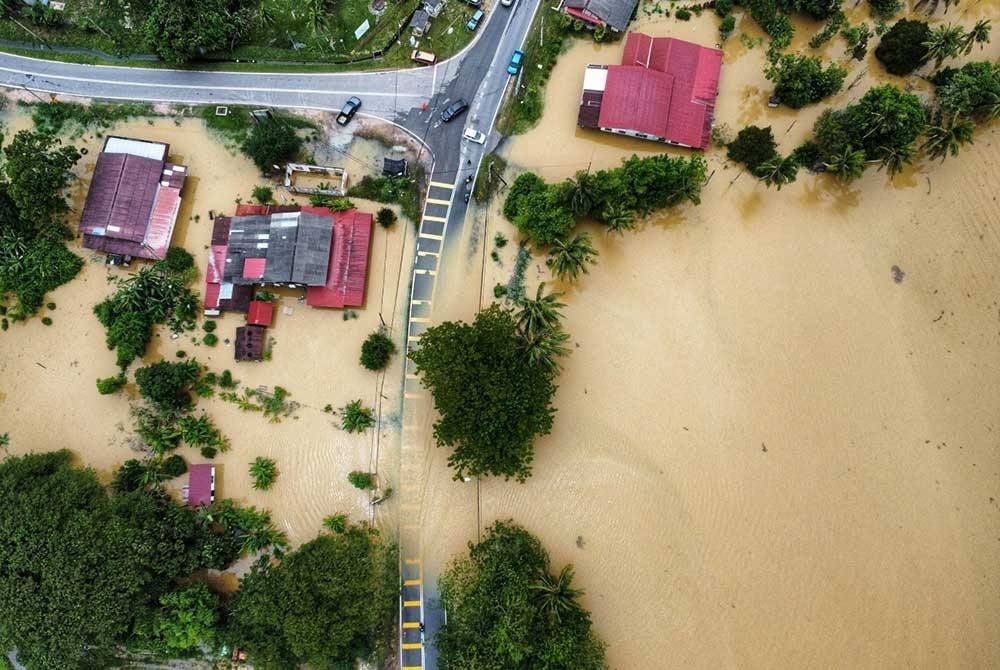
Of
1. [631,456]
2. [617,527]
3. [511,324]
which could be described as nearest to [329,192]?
[511,324]

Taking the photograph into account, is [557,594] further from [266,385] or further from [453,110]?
[453,110]

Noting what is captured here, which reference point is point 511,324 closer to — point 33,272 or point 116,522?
point 116,522

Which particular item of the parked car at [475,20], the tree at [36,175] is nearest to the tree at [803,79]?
the parked car at [475,20]

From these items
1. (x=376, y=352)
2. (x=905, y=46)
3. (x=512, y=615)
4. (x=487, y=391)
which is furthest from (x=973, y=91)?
(x=512, y=615)

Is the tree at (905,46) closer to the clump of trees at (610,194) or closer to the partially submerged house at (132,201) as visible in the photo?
the clump of trees at (610,194)

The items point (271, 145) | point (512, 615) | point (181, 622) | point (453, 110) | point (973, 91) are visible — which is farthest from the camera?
point (453, 110)

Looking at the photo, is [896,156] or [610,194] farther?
[896,156]
